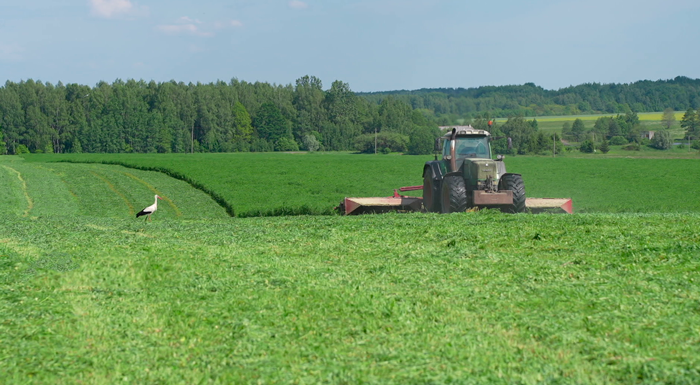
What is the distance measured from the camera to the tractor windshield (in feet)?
66.5

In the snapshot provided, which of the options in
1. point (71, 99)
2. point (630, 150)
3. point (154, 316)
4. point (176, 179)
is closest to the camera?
point (154, 316)

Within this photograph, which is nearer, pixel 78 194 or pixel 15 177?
pixel 78 194

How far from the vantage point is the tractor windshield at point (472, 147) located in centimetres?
2027

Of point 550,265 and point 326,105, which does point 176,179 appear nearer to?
point 550,265

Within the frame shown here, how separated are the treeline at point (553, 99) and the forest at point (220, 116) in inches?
14.0

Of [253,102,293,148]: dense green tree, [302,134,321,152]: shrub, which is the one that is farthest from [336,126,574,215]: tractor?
[253,102,293,148]: dense green tree

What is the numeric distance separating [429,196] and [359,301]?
1331cm

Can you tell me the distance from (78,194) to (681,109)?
111 m

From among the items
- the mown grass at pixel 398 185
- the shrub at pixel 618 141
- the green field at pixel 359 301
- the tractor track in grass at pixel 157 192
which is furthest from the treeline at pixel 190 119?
the green field at pixel 359 301

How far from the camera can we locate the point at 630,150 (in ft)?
299

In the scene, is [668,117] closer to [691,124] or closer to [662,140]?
[691,124]

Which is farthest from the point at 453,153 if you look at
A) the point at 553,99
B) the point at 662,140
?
the point at 662,140

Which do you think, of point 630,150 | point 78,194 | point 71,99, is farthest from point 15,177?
point 71,99

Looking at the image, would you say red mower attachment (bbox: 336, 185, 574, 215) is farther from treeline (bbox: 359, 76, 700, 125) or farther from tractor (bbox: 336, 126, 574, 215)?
treeline (bbox: 359, 76, 700, 125)
